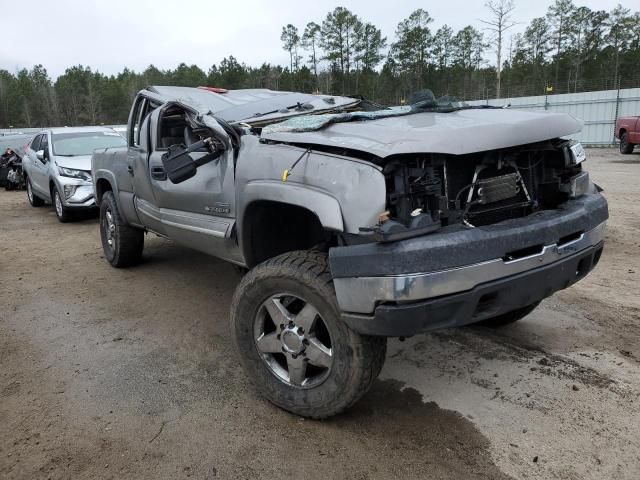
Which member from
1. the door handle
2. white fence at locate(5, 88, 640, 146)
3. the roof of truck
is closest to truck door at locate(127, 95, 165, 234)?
the roof of truck

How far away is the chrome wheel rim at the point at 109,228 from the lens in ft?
20.2

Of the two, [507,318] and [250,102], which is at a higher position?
[250,102]

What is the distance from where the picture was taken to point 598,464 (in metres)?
2.52

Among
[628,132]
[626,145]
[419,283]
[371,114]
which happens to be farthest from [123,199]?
[626,145]

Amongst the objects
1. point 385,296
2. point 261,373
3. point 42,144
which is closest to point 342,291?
point 385,296

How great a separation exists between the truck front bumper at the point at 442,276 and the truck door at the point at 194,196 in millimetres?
1379

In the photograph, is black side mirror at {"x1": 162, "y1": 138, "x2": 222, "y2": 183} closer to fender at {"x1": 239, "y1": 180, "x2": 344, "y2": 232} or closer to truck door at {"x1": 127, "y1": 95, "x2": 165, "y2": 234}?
fender at {"x1": 239, "y1": 180, "x2": 344, "y2": 232}

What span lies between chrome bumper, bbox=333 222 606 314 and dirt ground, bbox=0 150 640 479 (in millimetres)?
845

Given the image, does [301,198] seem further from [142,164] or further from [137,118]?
[137,118]

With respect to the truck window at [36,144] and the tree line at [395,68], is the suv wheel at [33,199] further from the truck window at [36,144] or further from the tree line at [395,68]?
the tree line at [395,68]

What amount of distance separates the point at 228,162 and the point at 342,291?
1.48 meters

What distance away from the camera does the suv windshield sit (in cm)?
1049

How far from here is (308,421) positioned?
2.99 metres

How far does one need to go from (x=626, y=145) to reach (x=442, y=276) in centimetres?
1803
